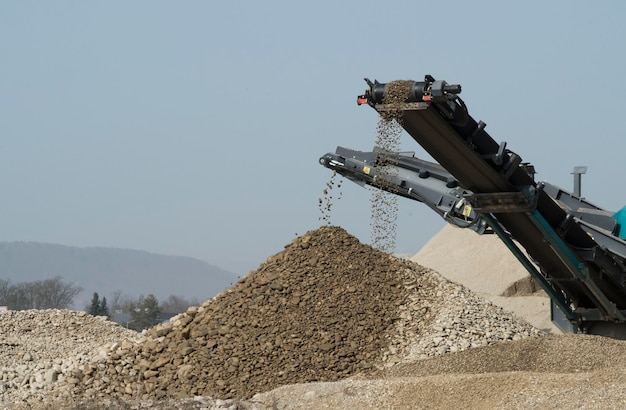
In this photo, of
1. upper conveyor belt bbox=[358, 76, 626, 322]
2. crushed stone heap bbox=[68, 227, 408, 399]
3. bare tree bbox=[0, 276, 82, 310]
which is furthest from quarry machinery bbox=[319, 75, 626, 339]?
bare tree bbox=[0, 276, 82, 310]

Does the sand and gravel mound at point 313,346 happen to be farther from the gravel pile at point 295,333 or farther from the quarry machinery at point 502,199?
the quarry machinery at point 502,199

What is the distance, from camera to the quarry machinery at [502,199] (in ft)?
28.6

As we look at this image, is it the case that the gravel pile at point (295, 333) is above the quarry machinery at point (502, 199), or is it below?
below

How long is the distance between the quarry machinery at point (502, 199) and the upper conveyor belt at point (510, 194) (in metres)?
0.01

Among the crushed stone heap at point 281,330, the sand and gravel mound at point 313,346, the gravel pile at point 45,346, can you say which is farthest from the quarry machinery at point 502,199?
the gravel pile at point 45,346

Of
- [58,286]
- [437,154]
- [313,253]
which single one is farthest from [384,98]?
[58,286]

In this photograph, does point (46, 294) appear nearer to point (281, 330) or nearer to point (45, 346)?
point (45, 346)

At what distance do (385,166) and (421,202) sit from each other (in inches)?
25.0

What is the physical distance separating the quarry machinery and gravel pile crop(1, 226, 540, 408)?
911 mm

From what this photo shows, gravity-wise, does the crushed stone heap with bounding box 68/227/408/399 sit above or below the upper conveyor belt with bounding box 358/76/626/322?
below

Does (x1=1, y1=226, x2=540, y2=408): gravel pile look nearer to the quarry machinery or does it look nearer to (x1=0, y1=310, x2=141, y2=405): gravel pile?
(x1=0, y1=310, x2=141, y2=405): gravel pile

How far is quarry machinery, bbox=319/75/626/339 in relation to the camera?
8727mm

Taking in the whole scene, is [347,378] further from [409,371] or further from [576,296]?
[576,296]

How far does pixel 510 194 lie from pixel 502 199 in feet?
0.38
